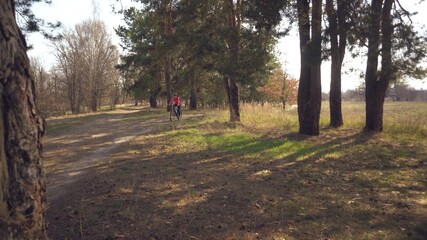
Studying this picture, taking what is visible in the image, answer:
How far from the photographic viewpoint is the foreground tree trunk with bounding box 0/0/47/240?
311 cm

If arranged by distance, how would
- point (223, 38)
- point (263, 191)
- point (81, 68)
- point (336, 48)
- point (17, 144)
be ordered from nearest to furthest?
point (17, 144) → point (263, 191) → point (336, 48) → point (223, 38) → point (81, 68)

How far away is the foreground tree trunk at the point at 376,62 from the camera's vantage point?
11234 millimetres

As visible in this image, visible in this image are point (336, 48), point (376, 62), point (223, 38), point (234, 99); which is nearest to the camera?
point (336, 48)

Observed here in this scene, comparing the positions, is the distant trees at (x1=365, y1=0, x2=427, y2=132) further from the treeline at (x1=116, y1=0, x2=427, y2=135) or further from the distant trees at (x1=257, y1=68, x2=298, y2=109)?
the distant trees at (x1=257, y1=68, x2=298, y2=109)

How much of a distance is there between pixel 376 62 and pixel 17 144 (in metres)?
12.9

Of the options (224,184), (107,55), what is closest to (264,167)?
(224,184)

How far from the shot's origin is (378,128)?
13148 mm

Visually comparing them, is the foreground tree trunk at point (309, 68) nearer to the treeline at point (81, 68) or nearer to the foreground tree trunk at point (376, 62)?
the foreground tree trunk at point (376, 62)

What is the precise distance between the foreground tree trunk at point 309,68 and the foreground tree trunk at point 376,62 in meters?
1.80

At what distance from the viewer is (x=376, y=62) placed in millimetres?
12938

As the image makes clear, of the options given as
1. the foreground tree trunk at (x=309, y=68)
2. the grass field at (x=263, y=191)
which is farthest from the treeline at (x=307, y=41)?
the grass field at (x=263, y=191)

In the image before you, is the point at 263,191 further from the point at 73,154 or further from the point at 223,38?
the point at 223,38

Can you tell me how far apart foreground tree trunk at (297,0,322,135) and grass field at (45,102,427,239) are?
1.21 metres

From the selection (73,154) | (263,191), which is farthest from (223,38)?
(263,191)
